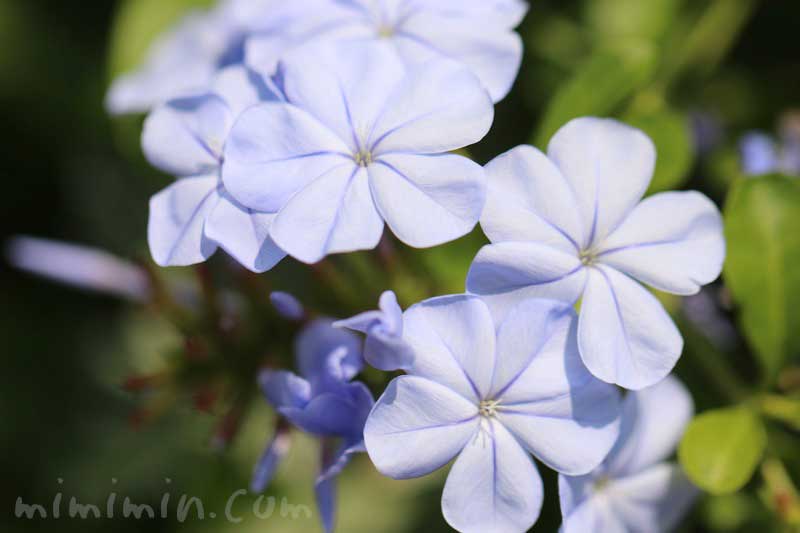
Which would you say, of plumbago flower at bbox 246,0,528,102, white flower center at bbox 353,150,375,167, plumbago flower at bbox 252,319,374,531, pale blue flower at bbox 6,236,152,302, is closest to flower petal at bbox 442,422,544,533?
plumbago flower at bbox 252,319,374,531

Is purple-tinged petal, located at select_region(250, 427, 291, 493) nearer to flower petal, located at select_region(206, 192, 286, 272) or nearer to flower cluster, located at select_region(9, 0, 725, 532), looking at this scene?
flower cluster, located at select_region(9, 0, 725, 532)

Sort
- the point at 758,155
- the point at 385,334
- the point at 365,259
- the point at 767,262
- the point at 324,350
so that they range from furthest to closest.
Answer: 1. the point at 758,155
2. the point at 365,259
3. the point at 767,262
4. the point at 324,350
5. the point at 385,334

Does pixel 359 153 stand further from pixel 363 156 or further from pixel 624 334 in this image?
pixel 624 334

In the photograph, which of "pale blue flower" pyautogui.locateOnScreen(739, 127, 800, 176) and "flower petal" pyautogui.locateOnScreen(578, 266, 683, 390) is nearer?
"flower petal" pyautogui.locateOnScreen(578, 266, 683, 390)

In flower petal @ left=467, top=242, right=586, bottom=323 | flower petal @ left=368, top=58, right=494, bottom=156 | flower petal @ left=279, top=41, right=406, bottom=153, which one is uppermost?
flower petal @ left=279, top=41, right=406, bottom=153

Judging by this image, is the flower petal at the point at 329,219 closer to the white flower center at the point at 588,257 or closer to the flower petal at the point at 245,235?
the flower petal at the point at 245,235

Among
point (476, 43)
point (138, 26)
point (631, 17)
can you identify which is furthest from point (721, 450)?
point (138, 26)
